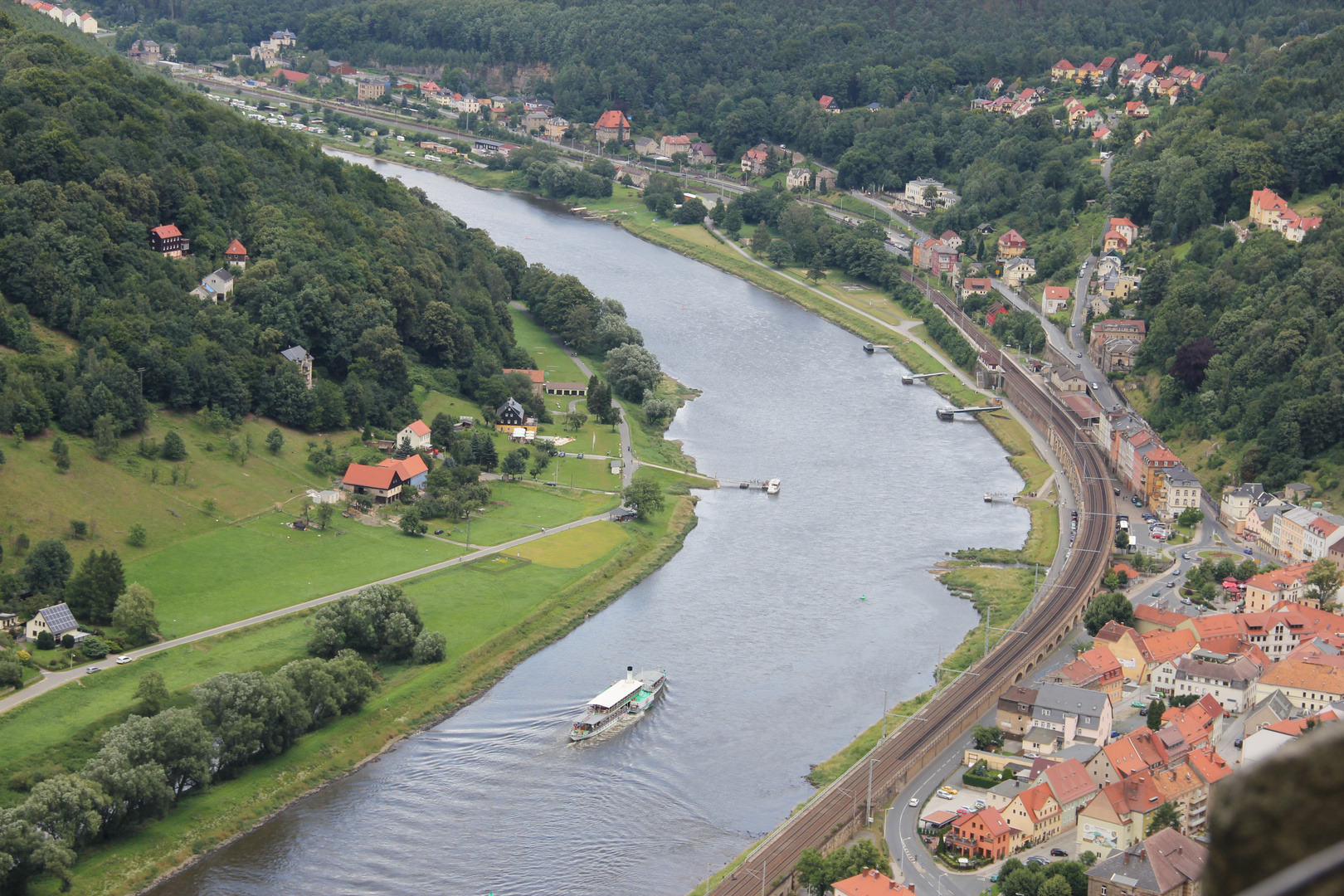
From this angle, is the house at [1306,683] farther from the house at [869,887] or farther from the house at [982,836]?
the house at [869,887]

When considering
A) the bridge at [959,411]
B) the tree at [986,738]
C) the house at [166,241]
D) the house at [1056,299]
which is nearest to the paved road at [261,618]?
the tree at [986,738]

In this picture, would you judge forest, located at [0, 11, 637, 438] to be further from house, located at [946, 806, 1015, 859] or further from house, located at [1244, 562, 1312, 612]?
house, located at [1244, 562, 1312, 612]

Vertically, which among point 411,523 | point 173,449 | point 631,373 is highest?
point 631,373

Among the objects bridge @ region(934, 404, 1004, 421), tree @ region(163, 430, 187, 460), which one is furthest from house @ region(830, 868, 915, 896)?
bridge @ region(934, 404, 1004, 421)

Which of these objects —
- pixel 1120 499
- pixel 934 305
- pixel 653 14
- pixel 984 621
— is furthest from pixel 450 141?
pixel 984 621

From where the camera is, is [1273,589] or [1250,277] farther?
[1250,277]

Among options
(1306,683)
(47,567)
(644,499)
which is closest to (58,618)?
(47,567)

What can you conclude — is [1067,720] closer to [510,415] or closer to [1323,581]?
[1323,581]
